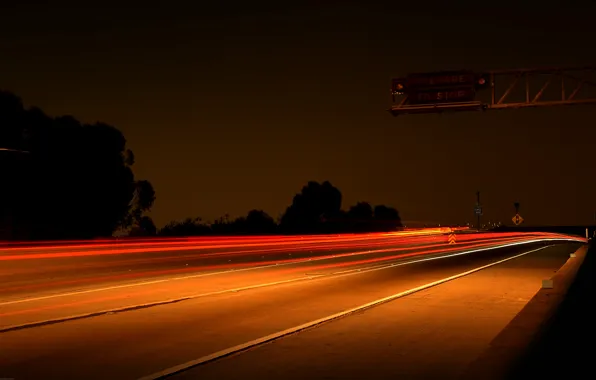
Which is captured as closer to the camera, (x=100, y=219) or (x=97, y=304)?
(x=97, y=304)

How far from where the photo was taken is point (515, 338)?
12.8 meters

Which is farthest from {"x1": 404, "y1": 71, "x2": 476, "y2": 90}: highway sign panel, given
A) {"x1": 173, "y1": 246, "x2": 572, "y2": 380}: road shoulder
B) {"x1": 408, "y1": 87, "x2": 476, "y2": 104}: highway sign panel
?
{"x1": 173, "y1": 246, "x2": 572, "y2": 380}: road shoulder

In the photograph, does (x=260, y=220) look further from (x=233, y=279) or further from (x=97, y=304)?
(x=97, y=304)

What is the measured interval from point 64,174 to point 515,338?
56248 millimetres

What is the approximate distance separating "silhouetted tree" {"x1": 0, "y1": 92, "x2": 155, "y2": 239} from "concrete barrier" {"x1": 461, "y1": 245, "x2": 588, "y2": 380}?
47.4 m

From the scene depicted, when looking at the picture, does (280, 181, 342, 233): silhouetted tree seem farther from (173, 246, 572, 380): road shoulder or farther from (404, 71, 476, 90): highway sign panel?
(173, 246, 572, 380): road shoulder

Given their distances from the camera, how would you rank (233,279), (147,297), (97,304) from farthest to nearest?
(233,279)
(147,297)
(97,304)

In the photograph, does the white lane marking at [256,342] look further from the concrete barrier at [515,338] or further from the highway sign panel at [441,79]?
the highway sign panel at [441,79]

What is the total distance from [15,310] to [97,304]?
180 centimetres

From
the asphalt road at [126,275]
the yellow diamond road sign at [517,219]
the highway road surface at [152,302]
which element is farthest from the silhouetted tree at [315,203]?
the highway road surface at [152,302]

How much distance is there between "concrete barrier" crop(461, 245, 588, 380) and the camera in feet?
33.4

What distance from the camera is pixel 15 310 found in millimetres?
17500

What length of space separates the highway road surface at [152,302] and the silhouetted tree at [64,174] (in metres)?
22.5

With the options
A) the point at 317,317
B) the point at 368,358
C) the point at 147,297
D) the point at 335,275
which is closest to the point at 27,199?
the point at 335,275
